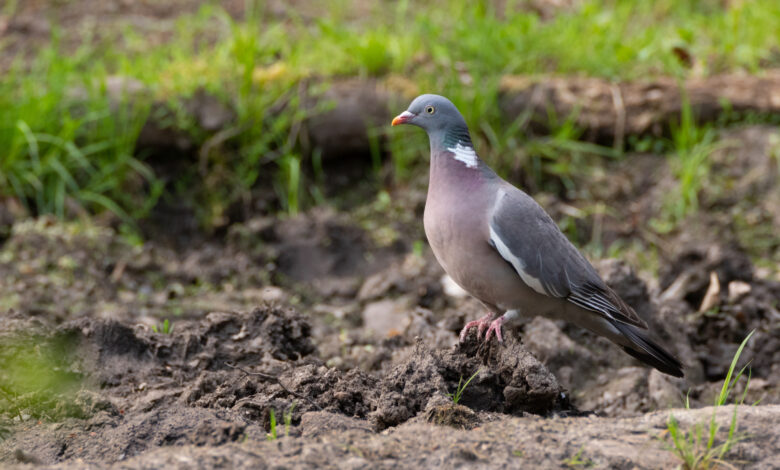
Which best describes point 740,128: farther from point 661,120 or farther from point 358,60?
point 358,60

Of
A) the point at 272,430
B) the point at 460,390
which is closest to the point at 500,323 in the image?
the point at 460,390

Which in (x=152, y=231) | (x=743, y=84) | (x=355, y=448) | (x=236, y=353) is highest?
(x=743, y=84)

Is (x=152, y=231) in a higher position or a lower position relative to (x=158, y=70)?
lower

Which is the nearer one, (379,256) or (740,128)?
(379,256)

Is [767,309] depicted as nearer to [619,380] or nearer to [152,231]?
[619,380]

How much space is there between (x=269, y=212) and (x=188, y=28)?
7.48ft

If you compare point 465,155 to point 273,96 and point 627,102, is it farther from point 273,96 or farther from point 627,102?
point 627,102

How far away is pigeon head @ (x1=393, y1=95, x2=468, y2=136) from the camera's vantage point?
3.50 m

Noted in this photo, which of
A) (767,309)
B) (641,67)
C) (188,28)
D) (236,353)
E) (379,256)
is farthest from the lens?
(188,28)

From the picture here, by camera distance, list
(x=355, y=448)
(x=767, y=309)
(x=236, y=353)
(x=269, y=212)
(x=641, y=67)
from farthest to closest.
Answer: (x=641, y=67), (x=269, y=212), (x=767, y=309), (x=236, y=353), (x=355, y=448)

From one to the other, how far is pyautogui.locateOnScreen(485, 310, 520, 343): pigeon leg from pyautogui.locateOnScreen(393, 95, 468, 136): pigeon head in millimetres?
779

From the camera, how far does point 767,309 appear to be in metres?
4.37

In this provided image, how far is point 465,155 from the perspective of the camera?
3.44 metres

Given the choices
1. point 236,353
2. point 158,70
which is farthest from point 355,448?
point 158,70
